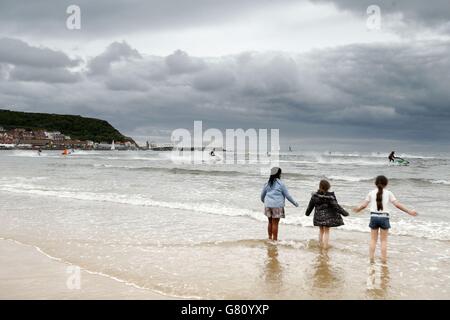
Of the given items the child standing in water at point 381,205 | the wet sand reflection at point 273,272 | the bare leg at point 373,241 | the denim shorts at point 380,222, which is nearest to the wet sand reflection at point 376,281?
the bare leg at point 373,241

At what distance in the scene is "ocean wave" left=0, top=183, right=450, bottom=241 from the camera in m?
12.6

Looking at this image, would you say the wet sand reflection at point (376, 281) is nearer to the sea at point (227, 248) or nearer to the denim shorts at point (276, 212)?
the sea at point (227, 248)

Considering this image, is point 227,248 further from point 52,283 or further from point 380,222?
point 52,283

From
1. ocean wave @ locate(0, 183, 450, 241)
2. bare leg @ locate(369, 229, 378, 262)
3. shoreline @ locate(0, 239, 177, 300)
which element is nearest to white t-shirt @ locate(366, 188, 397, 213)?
bare leg @ locate(369, 229, 378, 262)

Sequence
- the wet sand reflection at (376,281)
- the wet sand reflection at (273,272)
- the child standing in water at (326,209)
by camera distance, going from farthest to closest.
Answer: the child standing in water at (326,209) → the wet sand reflection at (273,272) → the wet sand reflection at (376,281)

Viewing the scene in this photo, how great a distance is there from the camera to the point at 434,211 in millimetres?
16719

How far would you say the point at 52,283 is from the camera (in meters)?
6.91

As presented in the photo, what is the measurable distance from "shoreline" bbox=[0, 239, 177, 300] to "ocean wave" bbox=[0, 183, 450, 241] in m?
7.65

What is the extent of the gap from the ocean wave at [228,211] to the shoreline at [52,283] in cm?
765

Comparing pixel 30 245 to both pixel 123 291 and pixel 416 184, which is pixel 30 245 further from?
pixel 416 184

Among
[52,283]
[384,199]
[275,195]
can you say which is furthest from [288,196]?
[52,283]

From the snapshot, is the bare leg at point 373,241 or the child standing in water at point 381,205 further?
the bare leg at point 373,241

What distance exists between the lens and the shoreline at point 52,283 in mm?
6320
